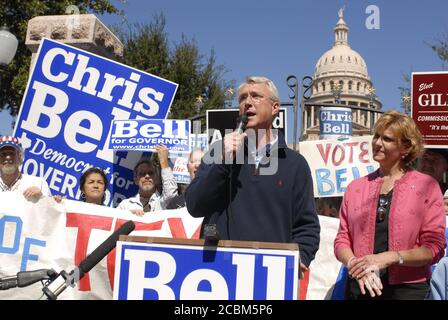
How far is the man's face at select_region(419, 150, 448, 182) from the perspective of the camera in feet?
15.1

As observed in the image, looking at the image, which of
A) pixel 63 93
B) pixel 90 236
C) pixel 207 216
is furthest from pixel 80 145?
pixel 207 216

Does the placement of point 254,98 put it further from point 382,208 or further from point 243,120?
point 382,208

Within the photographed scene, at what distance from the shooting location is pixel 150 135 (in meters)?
5.68

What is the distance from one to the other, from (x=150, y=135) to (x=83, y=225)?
1435 millimetres

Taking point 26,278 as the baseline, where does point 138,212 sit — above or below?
above

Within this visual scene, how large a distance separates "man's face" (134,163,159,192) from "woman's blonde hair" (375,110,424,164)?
8.21ft

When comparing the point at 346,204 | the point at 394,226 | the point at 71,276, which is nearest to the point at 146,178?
the point at 346,204

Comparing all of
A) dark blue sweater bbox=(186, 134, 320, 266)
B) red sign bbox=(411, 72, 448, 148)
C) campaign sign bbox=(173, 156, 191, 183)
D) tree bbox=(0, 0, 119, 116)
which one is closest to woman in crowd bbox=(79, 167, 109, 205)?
campaign sign bbox=(173, 156, 191, 183)

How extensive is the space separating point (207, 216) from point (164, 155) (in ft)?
9.59

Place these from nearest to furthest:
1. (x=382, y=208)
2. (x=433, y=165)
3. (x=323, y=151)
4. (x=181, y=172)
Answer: (x=382, y=208) < (x=433, y=165) < (x=181, y=172) < (x=323, y=151)

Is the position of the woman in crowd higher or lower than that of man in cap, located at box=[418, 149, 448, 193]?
lower

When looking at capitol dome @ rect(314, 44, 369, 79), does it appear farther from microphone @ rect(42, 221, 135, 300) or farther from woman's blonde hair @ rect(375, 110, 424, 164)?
microphone @ rect(42, 221, 135, 300)

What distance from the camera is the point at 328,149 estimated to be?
6.64 metres
